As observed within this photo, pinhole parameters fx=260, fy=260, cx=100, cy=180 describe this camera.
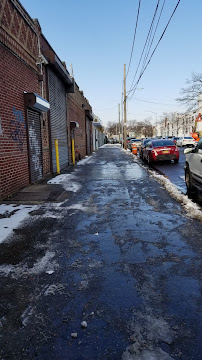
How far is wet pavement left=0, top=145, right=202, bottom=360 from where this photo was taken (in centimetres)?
198

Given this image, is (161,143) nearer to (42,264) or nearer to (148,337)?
(42,264)

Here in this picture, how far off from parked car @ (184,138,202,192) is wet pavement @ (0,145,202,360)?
1.71m

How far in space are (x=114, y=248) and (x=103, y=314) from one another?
149cm

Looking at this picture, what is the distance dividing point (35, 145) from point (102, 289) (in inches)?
306

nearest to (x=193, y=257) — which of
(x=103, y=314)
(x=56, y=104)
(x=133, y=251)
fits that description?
(x=133, y=251)

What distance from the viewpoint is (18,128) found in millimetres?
7863

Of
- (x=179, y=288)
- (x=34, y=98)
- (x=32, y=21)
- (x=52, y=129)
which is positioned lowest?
(x=179, y=288)

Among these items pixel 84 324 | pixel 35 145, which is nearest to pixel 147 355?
pixel 84 324

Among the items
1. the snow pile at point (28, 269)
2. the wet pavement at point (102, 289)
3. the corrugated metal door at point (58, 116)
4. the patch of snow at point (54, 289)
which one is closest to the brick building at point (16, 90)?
the corrugated metal door at point (58, 116)

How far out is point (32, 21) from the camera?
9391 millimetres

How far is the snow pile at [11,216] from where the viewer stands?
4492mm

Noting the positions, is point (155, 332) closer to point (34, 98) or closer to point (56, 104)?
point (34, 98)

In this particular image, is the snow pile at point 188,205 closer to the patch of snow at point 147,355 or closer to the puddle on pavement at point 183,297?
the puddle on pavement at point 183,297

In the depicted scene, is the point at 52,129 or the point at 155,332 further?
the point at 52,129
